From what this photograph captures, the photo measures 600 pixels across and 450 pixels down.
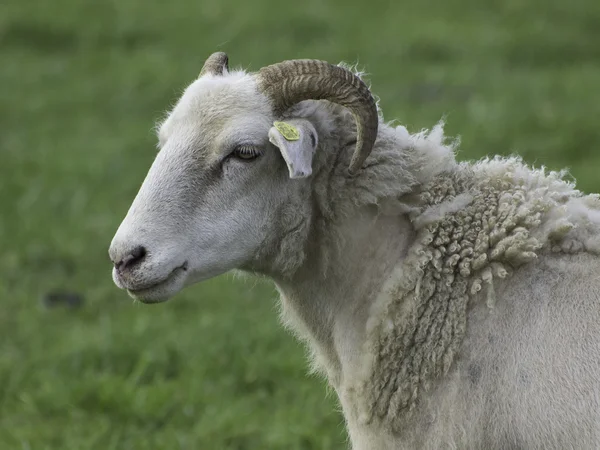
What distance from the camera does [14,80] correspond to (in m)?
14.2

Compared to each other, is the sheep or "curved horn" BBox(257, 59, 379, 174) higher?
"curved horn" BBox(257, 59, 379, 174)

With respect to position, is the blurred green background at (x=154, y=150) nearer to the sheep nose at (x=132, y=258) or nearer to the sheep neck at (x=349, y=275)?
the sheep neck at (x=349, y=275)

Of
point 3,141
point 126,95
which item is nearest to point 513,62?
point 126,95

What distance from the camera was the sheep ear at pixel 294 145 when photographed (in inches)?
147

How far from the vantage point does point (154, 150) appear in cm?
1163

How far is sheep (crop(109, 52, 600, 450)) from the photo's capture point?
366 centimetres

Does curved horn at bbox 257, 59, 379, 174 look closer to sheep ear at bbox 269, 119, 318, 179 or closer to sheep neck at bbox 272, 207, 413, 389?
sheep ear at bbox 269, 119, 318, 179

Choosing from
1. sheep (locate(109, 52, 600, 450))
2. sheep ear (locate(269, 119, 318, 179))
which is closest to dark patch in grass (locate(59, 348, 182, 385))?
sheep (locate(109, 52, 600, 450))

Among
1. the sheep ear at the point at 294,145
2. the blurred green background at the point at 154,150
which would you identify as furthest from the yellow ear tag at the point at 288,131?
the blurred green background at the point at 154,150

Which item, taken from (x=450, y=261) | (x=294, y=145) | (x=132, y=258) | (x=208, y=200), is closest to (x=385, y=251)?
(x=450, y=261)

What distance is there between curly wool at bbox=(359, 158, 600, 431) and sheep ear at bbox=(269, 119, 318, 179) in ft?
1.66

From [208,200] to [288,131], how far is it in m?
0.40

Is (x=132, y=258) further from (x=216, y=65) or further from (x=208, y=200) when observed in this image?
(x=216, y=65)

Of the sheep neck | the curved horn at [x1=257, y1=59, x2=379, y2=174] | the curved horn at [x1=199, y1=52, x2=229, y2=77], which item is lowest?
the sheep neck
